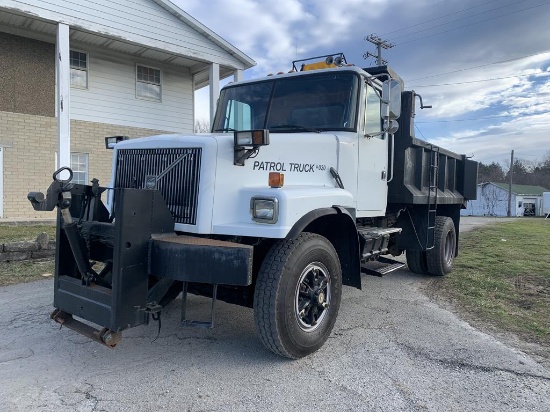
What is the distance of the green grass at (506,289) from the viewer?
4.86 meters

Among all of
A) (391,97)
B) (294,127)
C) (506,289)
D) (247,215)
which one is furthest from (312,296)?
(506,289)

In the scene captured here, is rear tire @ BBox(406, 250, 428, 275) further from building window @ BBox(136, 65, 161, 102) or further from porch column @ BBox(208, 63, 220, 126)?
building window @ BBox(136, 65, 161, 102)

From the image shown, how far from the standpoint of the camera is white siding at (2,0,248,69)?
1042cm

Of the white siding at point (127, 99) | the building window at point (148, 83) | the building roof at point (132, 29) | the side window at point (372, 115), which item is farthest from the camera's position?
the building window at point (148, 83)

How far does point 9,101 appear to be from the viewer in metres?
11.8

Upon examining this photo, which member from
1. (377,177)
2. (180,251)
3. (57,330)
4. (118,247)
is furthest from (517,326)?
(57,330)

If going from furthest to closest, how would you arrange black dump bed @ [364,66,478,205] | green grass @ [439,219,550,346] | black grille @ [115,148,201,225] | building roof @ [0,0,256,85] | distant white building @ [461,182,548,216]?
distant white building @ [461,182,548,216] → building roof @ [0,0,256,85] → black dump bed @ [364,66,478,205] → green grass @ [439,219,550,346] → black grille @ [115,148,201,225]

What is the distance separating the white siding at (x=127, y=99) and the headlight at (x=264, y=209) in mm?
11096

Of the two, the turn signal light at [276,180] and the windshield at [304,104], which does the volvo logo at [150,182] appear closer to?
the turn signal light at [276,180]

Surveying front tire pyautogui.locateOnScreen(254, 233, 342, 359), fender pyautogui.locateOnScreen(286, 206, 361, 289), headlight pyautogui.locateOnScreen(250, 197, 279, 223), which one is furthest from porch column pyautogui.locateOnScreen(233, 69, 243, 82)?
headlight pyautogui.locateOnScreen(250, 197, 279, 223)

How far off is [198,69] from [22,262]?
375 inches

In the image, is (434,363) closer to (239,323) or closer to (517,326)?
(517,326)

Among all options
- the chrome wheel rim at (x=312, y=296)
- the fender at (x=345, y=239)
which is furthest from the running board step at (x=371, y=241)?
the chrome wheel rim at (x=312, y=296)

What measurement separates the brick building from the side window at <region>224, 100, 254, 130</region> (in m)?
7.02
